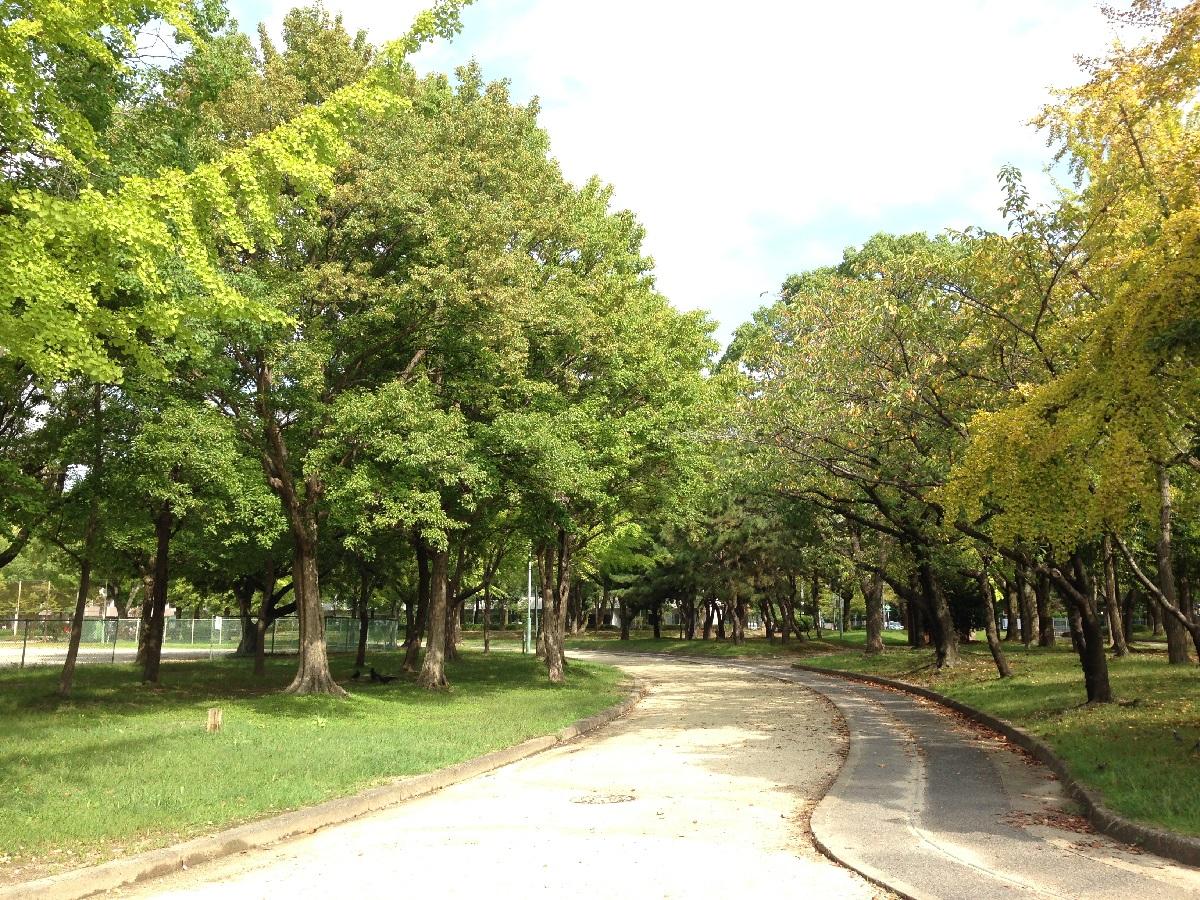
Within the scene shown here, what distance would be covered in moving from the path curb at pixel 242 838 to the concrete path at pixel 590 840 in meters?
0.20

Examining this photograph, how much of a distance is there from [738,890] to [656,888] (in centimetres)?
59

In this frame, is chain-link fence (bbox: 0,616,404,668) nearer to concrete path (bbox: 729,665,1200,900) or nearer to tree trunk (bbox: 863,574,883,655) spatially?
tree trunk (bbox: 863,574,883,655)

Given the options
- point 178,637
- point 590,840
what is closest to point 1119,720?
point 590,840

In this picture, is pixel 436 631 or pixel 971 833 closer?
pixel 971 833

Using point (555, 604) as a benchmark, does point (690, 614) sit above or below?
below

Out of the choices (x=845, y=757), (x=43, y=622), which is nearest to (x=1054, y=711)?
(x=845, y=757)

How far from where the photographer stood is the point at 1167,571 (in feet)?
62.8

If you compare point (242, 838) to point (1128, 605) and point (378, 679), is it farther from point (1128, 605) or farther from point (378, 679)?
point (1128, 605)

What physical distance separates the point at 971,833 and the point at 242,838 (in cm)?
654

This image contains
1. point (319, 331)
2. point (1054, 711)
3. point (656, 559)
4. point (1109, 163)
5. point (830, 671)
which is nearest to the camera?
point (1109, 163)

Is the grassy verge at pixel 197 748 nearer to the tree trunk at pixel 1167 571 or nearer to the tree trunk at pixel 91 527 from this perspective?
the tree trunk at pixel 91 527

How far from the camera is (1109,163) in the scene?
12.4 metres

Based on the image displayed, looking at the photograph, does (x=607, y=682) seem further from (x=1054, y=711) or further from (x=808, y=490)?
(x=1054, y=711)

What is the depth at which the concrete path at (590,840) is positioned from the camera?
652cm
